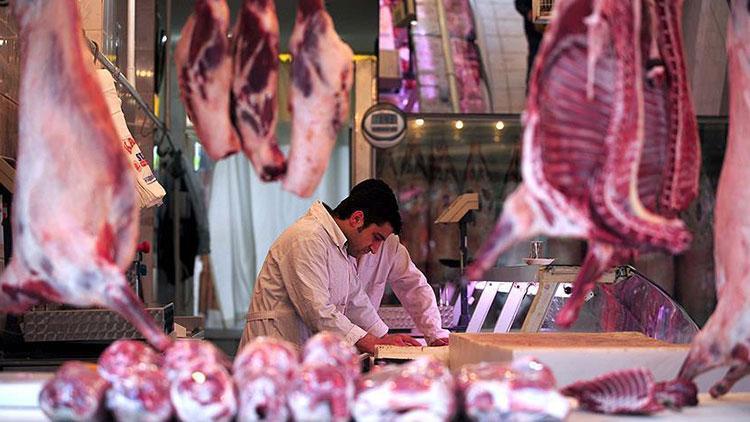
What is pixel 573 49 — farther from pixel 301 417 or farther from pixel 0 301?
pixel 0 301

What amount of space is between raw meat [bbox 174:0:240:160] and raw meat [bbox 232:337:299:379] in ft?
1.94

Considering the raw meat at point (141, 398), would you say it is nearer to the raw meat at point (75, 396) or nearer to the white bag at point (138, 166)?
the raw meat at point (75, 396)

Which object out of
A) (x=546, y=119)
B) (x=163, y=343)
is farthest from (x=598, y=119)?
(x=163, y=343)

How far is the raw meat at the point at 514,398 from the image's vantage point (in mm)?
1894

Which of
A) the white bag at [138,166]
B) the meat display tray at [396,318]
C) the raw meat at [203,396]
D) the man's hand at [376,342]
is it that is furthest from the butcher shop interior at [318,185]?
the meat display tray at [396,318]

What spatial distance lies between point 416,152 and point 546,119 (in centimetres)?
676

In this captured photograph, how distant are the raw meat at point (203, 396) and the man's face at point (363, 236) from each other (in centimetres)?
435

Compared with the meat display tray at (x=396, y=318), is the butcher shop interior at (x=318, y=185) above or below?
above

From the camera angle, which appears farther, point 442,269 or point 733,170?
point 442,269

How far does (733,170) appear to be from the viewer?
259 centimetres

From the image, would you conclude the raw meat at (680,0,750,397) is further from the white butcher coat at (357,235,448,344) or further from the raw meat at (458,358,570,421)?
the white butcher coat at (357,235,448,344)

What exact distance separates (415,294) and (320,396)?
522cm

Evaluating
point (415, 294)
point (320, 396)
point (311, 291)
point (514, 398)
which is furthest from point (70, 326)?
point (514, 398)

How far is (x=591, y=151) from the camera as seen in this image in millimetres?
2150
